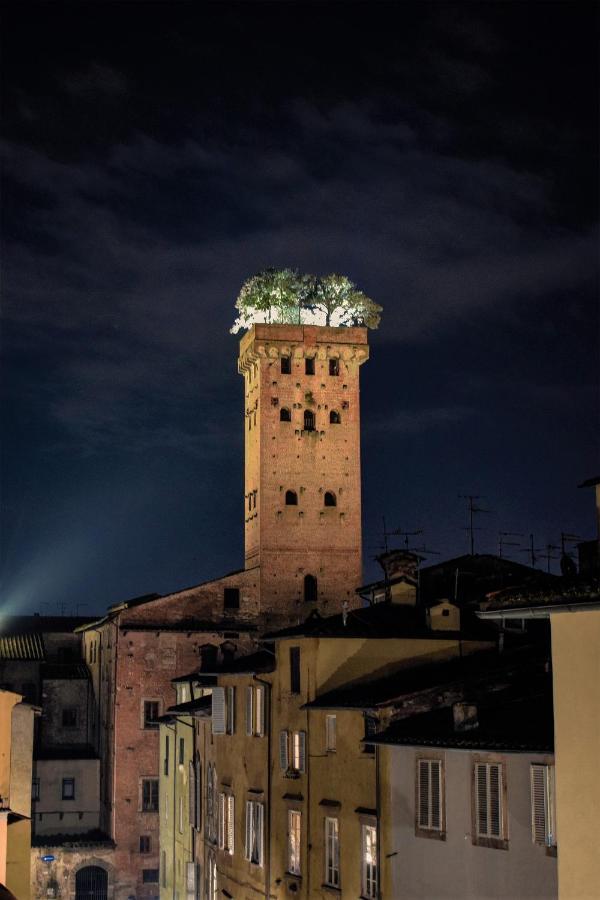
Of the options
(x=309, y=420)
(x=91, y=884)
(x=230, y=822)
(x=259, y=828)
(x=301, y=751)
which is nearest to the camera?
(x=301, y=751)

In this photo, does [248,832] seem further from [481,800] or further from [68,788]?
[68,788]

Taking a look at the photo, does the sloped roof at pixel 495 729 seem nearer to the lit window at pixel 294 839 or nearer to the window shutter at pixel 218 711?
the lit window at pixel 294 839

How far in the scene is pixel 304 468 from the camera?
2522 inches

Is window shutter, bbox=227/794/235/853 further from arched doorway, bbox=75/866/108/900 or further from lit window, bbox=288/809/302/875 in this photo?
arched doorway, bbox=75/866/108/900

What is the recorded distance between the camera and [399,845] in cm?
2425

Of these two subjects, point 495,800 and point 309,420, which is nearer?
point 495,800

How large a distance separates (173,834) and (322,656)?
16775 millimetres

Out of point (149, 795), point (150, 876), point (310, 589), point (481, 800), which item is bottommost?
point (150, 876)

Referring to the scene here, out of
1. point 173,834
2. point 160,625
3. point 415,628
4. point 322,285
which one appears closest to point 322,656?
point 415,628

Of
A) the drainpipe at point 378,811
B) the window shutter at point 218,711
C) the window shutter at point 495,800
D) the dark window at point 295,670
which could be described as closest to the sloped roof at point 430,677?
the drainpipe at point 378,811

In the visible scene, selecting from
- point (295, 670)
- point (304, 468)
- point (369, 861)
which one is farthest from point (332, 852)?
point (304, 468)

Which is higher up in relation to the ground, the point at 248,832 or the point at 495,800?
the point at 495,800

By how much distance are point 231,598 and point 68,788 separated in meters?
11.5

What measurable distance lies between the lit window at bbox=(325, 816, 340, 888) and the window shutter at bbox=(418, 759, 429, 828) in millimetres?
5001
